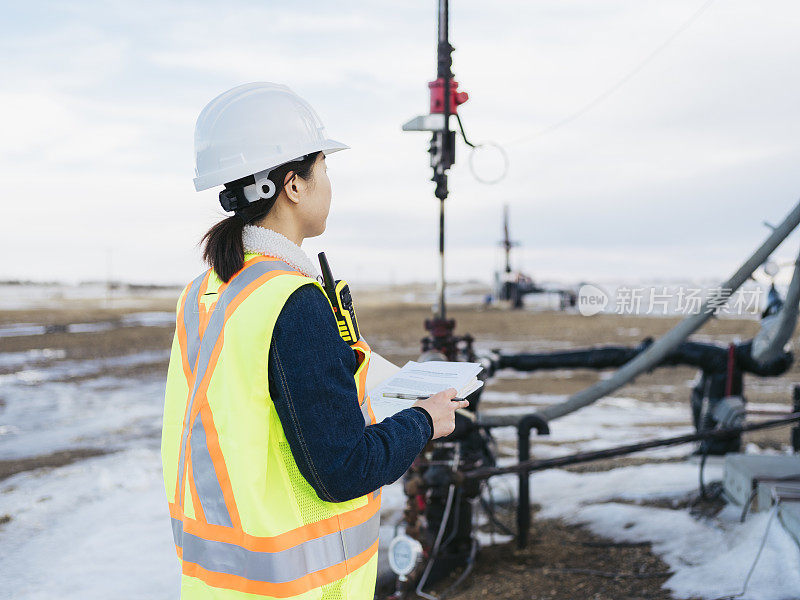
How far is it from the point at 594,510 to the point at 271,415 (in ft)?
15.2

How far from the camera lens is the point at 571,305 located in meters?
43.7

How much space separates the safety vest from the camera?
1477 mm

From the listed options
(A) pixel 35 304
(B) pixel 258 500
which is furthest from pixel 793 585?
(A) pixel 35 304

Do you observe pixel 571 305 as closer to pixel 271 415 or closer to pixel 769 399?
pixel 769 399

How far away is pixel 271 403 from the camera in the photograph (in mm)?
1496

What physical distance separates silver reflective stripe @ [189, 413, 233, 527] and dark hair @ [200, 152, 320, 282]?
381mm

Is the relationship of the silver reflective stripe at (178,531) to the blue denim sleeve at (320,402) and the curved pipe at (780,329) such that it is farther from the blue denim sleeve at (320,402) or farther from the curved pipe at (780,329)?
the curved pipe at (780,329)

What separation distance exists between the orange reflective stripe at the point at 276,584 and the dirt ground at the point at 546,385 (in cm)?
291

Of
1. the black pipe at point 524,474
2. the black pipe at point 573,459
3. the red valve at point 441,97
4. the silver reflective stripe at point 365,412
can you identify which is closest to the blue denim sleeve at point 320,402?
the silver reflective stripe at point 365,412

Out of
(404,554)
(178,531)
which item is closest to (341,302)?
(178,531)

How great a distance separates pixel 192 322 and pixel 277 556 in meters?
0.63

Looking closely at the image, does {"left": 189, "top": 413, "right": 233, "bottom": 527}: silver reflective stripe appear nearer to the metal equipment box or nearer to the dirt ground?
the dirt ground

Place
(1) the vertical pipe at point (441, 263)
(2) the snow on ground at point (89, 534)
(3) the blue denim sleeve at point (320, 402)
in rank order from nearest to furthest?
(3) the blue denim sleeve at point (320, 402) < (2) the snow on ground at point (89, 534) < (1) the vertical pipe at point (441, 263)

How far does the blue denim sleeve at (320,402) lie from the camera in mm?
1422
